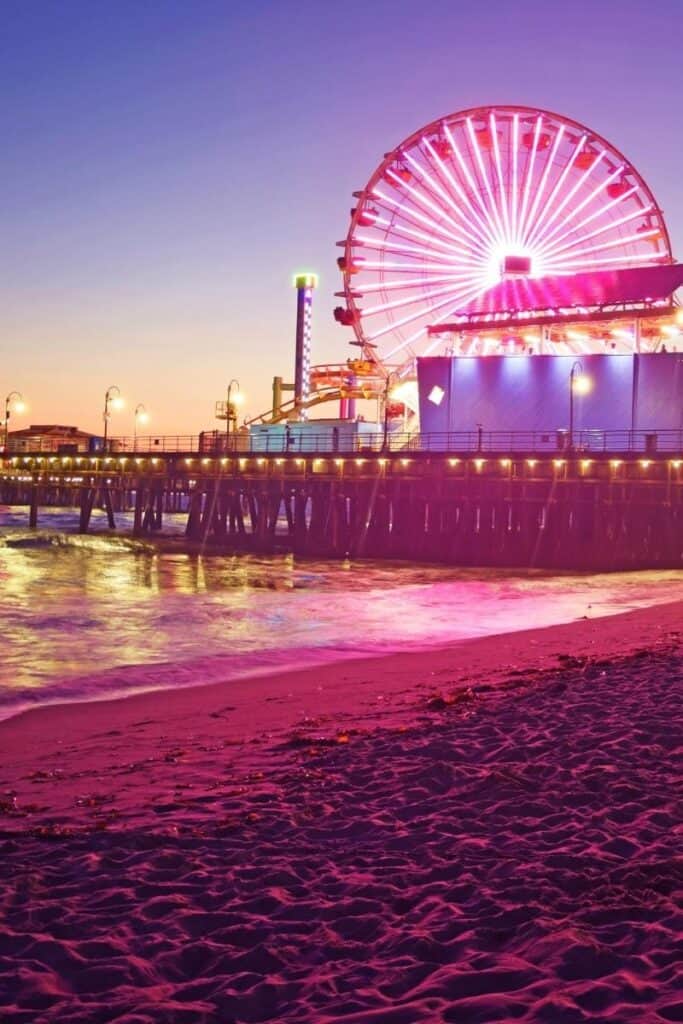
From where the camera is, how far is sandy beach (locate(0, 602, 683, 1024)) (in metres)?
4.06

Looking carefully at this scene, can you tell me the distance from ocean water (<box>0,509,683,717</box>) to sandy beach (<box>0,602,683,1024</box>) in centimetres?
571

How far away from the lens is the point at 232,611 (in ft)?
80.2

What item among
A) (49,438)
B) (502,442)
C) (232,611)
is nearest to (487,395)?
(502,442)

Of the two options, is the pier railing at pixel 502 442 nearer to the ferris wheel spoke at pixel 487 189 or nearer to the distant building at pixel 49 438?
the ferris wheel spoke at pixel 487 189

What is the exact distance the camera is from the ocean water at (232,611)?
16294mm

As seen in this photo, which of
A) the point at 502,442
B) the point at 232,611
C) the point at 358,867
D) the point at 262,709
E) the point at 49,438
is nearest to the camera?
the point at 358,867

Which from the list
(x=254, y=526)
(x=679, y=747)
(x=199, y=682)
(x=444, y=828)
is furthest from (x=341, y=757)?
(x=254, y=526)

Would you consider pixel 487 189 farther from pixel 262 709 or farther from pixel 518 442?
pixel 262 709

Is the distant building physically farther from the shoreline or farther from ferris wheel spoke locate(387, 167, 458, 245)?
the shoreline

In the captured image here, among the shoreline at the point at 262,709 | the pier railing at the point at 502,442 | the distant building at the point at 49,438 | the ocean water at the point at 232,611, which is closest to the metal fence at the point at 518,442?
the pier railing at the point at 502,442

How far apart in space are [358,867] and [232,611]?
19198 millimetres

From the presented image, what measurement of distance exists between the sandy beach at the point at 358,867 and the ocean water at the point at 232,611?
5709 mm

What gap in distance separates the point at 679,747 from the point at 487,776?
157cm

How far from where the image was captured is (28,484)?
72.6 meters
